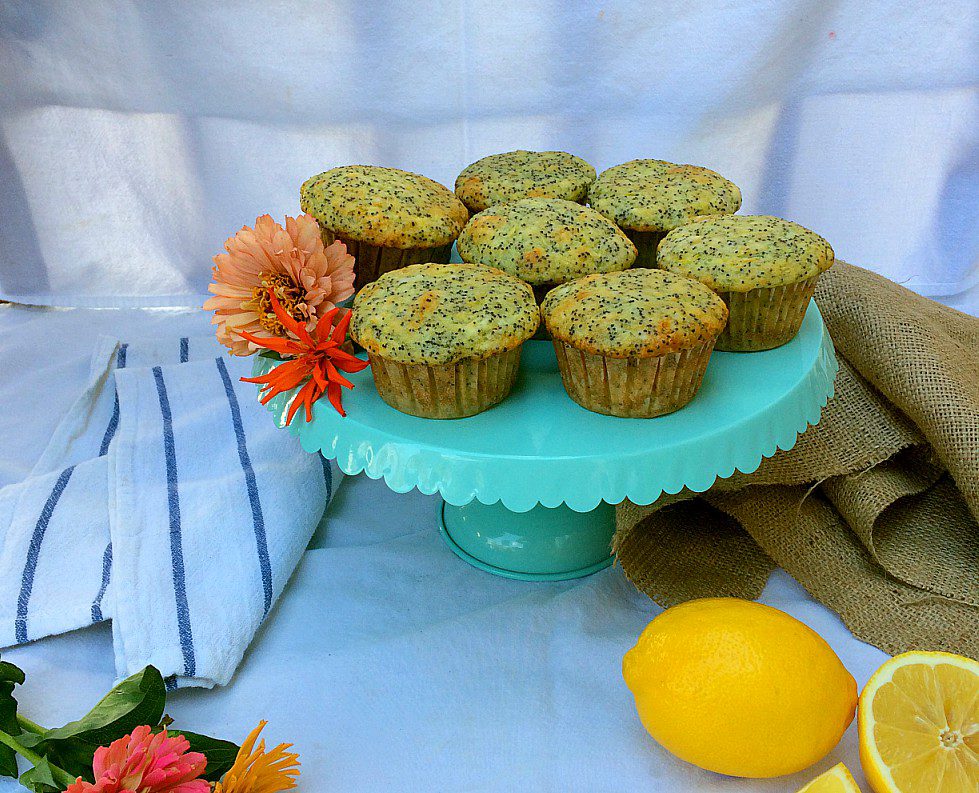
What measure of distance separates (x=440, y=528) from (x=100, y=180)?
1.24 m

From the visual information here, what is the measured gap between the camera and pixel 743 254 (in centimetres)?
114

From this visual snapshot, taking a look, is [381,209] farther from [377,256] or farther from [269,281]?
[269,281]

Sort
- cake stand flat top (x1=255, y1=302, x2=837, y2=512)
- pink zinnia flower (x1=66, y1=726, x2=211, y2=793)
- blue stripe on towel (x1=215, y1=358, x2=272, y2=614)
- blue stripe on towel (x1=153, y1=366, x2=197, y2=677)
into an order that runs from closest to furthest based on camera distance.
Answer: pink zinnia flower (x1=66, y1=726, x2=211, y2=793)
cake stand flat top (x1=255, y1=302, x2=837, y2=512)
blue stripe on towel (x1=153, y1=366, x2=197, y2=677)
blue stripe on towel (x1=215, y1=358, x2=272, y2=614)

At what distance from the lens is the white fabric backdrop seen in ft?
6.11

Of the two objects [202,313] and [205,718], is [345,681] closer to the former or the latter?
[205,718]

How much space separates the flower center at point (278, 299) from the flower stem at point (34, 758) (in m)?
0.49

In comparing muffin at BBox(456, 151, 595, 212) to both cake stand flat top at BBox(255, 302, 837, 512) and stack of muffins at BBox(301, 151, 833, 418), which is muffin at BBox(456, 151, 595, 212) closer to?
stack of muffins at BBox(301, 151, 833, 418)

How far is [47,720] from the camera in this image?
3.43 feet

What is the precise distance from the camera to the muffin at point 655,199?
1.31 metres

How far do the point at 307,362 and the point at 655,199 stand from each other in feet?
1.86

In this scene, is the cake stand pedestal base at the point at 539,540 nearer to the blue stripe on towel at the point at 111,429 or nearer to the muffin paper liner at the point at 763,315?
the muffin paper liner at the point at 763,315

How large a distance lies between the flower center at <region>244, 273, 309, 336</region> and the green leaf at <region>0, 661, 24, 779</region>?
45 cm

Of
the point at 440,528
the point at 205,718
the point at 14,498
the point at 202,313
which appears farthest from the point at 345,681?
the point at 202,313

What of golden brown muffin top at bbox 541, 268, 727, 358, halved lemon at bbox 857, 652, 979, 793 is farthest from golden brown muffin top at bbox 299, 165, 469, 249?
halved lemon at bbox 857, 652, 979, 793
